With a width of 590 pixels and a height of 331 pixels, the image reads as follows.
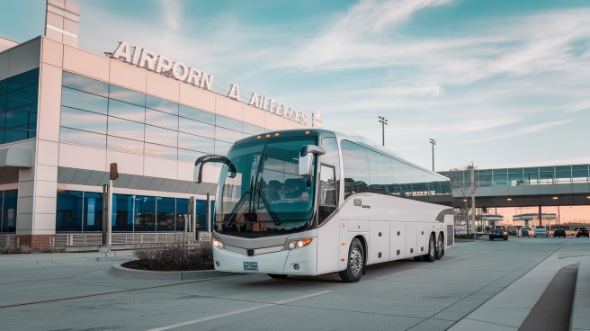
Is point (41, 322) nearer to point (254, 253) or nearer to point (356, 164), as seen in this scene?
point (254, 253)

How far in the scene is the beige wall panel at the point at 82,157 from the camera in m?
28.8

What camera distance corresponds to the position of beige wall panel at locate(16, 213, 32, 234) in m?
27.3

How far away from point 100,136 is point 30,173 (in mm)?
4723

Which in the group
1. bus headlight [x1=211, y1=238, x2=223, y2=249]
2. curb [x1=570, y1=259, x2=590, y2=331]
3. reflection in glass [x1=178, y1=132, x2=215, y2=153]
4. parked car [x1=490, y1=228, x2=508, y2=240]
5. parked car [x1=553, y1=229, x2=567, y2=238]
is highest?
reflection in glass [x1=178, y1=132, x2=215, y2=153]

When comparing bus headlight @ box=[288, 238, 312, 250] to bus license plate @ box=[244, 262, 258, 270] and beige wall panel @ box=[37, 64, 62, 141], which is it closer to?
bus license plate @ box=[244, 262, 258, 270]

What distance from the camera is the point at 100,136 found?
31141mm

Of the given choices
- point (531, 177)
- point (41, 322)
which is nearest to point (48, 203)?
point (41, 322)

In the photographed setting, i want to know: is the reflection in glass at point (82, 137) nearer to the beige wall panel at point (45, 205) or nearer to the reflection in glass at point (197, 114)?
the beige wall panel at point (45, 205)

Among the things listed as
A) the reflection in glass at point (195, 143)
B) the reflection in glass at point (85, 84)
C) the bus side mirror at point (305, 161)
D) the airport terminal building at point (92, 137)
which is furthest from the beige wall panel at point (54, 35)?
the bus side mirror at point (305, 161)

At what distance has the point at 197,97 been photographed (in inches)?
1501

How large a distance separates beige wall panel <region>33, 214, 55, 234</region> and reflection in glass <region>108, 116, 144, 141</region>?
20.4 ft

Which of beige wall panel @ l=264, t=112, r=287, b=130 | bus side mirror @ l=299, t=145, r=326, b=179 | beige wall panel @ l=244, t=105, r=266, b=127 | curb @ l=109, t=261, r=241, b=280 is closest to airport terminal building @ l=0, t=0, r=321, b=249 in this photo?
beige wall panel @ l=244, t=105, r=266, b=127

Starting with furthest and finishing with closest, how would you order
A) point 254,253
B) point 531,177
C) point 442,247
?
point 531,177, point 442,247, point 254,253

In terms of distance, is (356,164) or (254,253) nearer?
(254,253)
